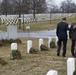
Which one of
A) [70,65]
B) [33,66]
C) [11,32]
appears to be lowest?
[33,66]

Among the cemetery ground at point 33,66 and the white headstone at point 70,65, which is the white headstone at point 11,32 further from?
the white headstone at point 70,65

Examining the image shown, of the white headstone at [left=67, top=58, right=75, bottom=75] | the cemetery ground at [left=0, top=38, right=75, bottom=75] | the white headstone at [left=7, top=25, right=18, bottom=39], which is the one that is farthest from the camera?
the white headstone at [left=7, top=25, right=18, bottom=39]

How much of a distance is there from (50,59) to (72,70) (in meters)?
3.88

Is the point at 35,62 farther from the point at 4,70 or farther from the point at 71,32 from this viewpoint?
the point at 71,32

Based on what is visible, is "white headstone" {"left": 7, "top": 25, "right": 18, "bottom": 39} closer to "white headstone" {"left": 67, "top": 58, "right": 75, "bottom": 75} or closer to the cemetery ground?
the cemetery ground

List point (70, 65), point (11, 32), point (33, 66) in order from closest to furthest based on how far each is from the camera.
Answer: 1. point (70, 65)
2. point (33, 66)
3. point (11, 32)

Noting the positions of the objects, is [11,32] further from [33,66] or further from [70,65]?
[70,65]

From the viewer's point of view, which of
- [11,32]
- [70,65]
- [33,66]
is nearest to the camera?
[70,65]

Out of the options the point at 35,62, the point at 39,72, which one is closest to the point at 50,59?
the point at 35,62

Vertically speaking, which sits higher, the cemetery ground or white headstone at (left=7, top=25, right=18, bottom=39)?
white headstone at (left=7, top=25, right=18, bottom=39)

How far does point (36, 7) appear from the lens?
5922 cm

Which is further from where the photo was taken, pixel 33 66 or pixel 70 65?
pixel 33 66

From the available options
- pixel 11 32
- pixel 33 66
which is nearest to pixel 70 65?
pixel 33 66

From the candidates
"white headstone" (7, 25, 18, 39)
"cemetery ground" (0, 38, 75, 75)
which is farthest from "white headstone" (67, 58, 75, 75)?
"white headstone" (7, 25, 18, 39)
